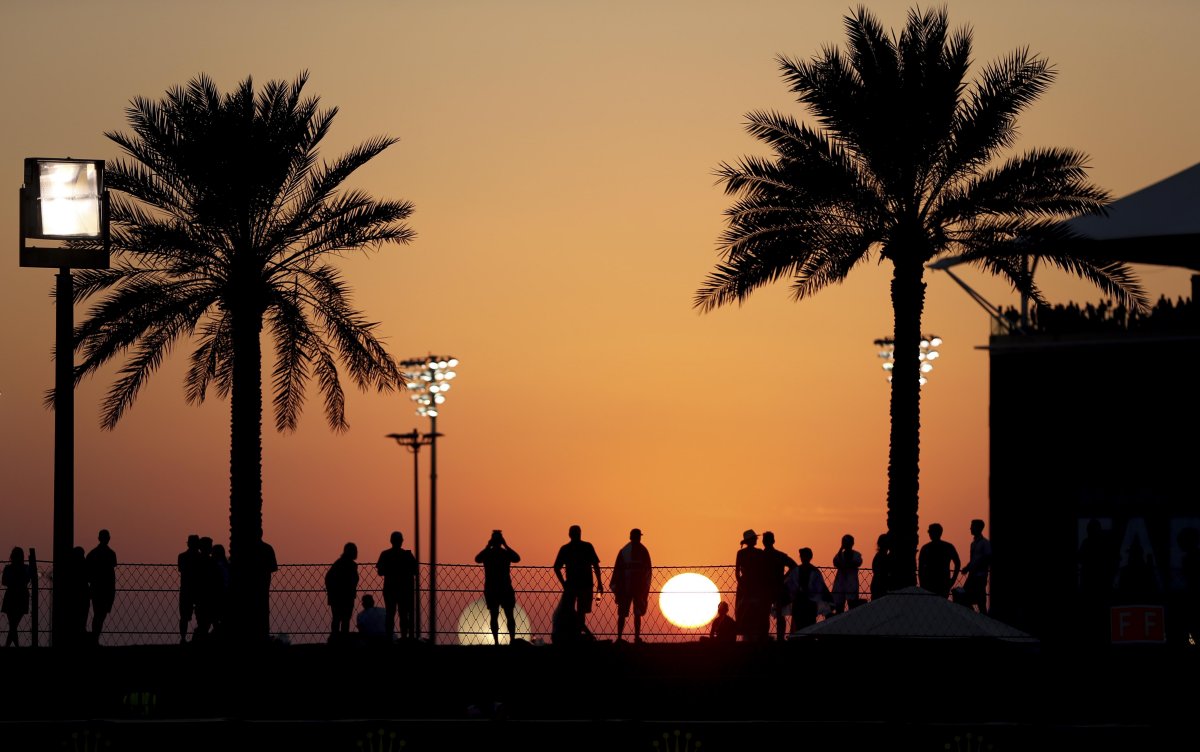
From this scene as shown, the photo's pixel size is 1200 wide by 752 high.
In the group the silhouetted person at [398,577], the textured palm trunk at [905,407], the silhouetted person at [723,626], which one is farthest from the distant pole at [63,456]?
the textured palm trunk at [905,407]

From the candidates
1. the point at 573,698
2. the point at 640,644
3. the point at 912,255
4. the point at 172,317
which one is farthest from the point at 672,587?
the point at 172,317

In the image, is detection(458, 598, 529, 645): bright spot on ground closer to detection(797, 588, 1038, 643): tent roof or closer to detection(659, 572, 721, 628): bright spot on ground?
detection(659, 572, 721, 628): bright spot on ground

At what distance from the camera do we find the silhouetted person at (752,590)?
23766 millimetres

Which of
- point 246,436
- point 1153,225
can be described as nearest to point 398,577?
point 246,436

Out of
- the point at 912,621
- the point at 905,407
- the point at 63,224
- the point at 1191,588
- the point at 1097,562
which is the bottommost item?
the point at 912,621

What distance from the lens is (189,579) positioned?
2439 cm

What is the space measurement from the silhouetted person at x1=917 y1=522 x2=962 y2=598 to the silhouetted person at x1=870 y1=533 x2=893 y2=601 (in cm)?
73

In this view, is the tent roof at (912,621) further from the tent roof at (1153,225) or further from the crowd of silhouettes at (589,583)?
the tent roof at (1153,225)

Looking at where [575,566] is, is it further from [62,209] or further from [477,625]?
[62,209]

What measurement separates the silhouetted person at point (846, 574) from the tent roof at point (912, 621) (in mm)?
5021

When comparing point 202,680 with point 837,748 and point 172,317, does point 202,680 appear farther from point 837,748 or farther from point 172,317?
point 837,748

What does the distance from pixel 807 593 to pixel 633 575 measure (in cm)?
224

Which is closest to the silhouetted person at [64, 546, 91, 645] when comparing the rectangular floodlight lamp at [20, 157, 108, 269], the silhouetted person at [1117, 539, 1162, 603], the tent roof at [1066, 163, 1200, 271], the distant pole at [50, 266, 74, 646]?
the distant pole at [50, 266, 74, 646]

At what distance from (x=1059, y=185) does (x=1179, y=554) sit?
5.84m
